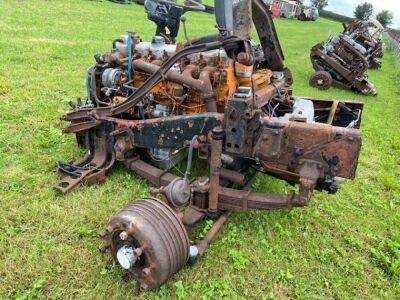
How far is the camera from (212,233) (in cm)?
303

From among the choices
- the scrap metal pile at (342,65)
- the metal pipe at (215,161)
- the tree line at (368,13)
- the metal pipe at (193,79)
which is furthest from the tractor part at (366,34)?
the tree line at (368,13)

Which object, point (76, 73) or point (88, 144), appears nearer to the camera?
point (88, 144)

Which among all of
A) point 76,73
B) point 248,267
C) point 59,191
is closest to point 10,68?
point 76,73

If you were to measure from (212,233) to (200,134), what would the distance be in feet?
2.60

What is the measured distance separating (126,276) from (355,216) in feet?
7.71

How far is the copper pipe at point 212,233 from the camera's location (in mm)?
2906

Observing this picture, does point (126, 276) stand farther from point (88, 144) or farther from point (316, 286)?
point (88, 144)

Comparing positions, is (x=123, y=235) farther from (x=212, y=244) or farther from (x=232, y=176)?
(x=232, y=176)

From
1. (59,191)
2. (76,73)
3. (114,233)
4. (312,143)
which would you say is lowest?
(76,73)

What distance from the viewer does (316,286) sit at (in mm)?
2891

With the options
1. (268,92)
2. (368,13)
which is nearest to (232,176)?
(268,92)

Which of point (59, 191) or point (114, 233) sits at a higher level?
point (114, 233)

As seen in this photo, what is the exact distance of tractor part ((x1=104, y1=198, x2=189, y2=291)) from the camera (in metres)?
2.43

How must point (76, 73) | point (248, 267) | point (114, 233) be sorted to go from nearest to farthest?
point (114, 233), point (248, 267), point (76, 73)
